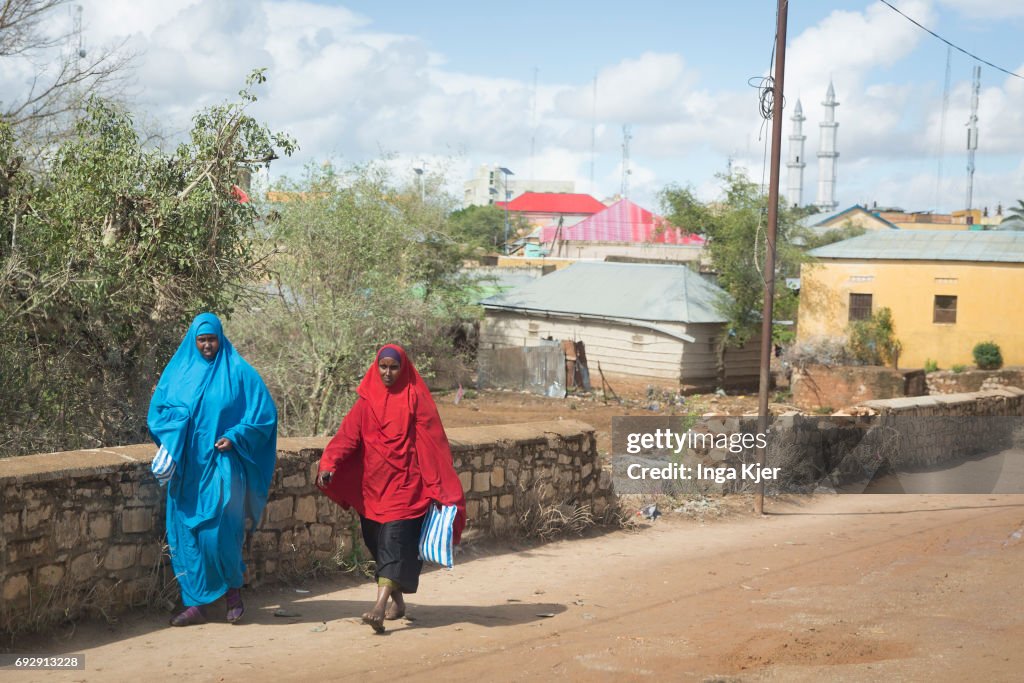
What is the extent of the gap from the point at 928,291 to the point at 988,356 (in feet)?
8.35

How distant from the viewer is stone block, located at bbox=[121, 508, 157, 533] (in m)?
5.70

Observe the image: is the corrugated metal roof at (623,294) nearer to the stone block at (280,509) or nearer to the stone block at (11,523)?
the stone block at (280,509)

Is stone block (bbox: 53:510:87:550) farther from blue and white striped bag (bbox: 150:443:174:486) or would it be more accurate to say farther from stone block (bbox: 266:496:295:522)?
stone block (bbox: 266:496:295:522)

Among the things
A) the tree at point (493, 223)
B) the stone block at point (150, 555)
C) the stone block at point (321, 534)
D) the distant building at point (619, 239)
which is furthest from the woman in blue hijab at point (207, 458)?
the distant building at point (619, 239)

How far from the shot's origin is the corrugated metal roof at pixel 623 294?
28938 millimetres

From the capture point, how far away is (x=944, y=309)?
3028 centimetres

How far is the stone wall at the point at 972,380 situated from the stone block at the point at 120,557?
84.9ft

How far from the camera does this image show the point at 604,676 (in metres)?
5.07

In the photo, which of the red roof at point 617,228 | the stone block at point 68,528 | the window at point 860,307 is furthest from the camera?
the red roof at point 617,228

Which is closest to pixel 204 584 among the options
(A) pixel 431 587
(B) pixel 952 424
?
(A) pixel 431 587

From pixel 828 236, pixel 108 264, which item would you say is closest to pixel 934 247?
pixel 828 236

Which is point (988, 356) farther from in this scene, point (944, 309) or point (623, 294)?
point (623, 294)

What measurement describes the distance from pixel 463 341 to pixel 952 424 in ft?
56.1
